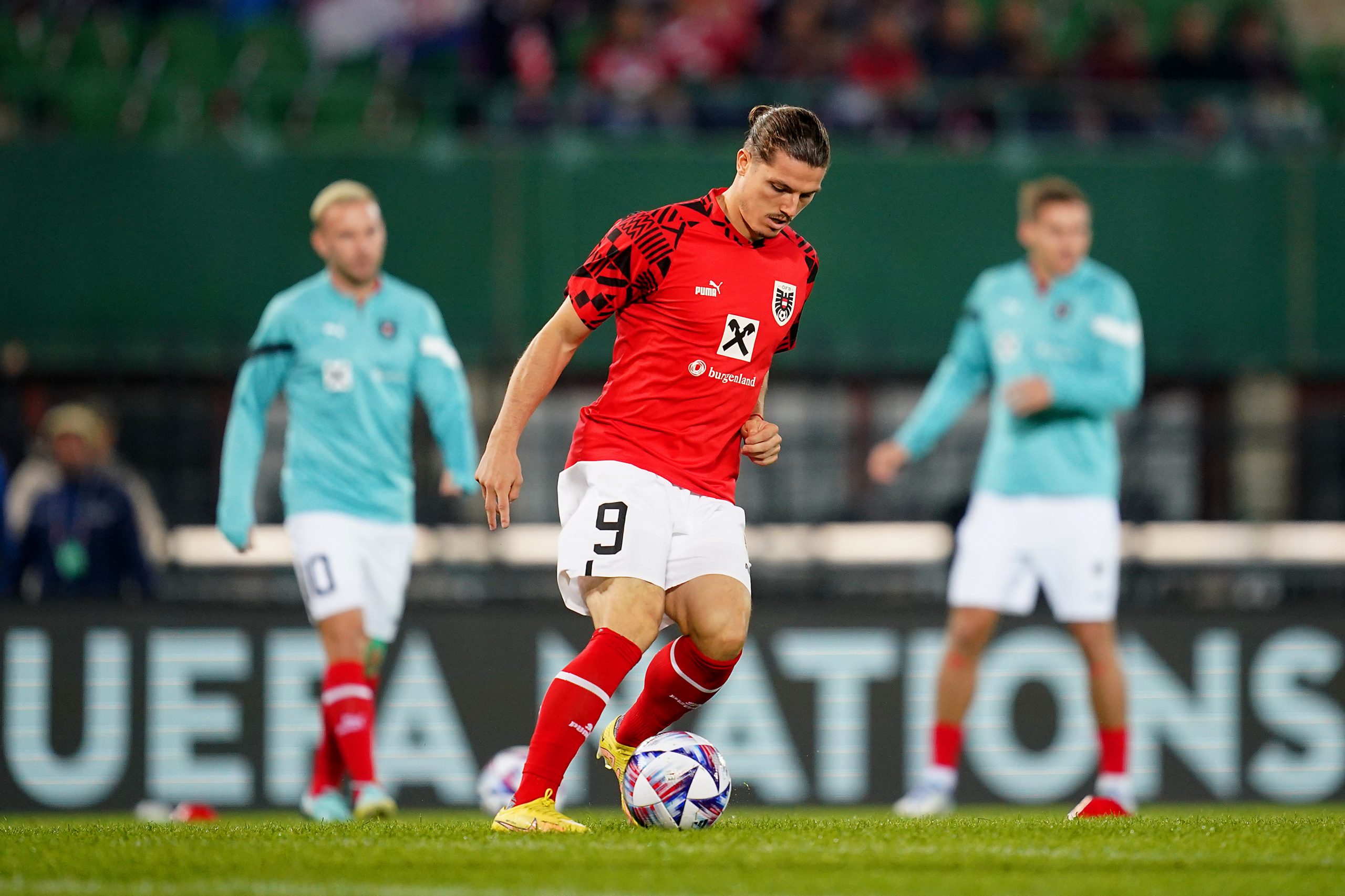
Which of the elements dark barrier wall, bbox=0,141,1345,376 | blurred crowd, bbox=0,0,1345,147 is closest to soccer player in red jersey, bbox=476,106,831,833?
dark barrier wall, bbox=0,141,1345,376

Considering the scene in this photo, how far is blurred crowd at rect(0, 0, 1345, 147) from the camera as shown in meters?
13.0

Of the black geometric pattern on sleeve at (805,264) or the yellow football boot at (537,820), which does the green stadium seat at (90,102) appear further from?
the yellow football boot at (537,820)

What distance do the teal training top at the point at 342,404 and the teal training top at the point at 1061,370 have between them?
2322mm

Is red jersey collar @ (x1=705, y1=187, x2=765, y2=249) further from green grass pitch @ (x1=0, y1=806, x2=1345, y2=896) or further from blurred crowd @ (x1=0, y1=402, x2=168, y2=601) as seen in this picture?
blurred crowd @ (x1=0, y1=402, x2=168, y2=601)

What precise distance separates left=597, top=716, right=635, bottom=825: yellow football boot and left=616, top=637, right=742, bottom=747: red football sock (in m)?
0.03

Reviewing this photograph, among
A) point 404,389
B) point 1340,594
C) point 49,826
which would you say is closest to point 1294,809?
point 1340,594

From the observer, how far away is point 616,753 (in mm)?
5316

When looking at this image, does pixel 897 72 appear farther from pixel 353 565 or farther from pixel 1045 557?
pixel 353 565

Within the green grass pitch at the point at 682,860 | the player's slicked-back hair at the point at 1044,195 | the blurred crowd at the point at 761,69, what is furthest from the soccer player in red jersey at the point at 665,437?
the blurred crowd at the point at 761,69

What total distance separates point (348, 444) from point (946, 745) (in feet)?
9.48

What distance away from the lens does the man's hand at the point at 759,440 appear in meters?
5.28

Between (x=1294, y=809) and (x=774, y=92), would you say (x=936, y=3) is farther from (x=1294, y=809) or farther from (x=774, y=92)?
(x=1294, y=809)

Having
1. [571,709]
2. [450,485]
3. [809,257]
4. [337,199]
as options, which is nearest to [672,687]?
[571,709]

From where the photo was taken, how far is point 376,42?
532 inches
